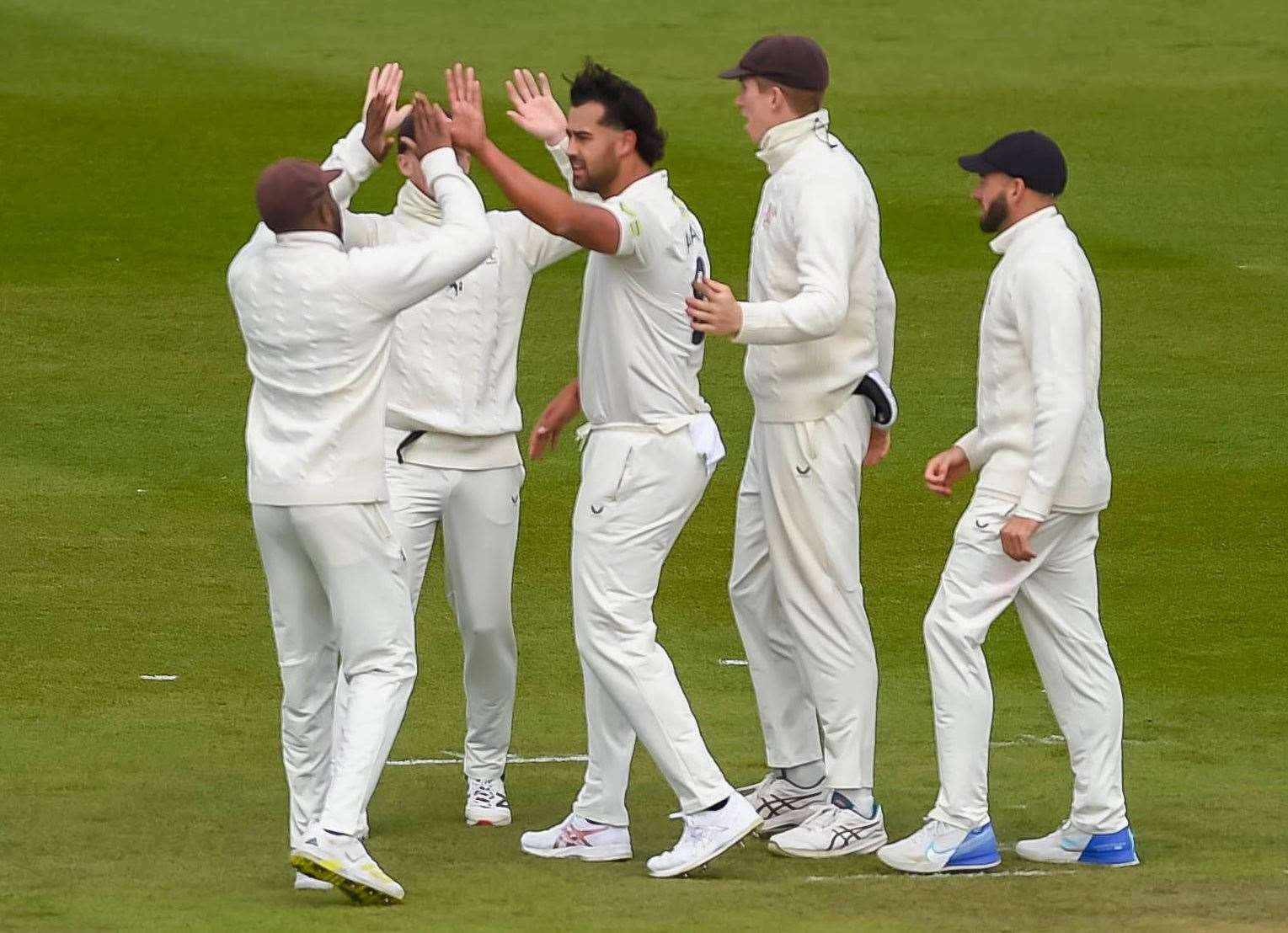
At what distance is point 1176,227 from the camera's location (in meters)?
19.5

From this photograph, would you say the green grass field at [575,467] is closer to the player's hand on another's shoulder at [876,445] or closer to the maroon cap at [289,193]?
the player's hand on another's shoulder at [876,445]

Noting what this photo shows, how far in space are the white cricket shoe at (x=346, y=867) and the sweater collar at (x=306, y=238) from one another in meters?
1.56

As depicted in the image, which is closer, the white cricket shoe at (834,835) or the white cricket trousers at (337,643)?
the white cricket trousers at (337,643)

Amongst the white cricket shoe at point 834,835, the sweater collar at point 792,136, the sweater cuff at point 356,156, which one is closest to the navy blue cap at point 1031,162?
the sweater collar at point 792,136

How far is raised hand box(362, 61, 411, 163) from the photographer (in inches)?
275

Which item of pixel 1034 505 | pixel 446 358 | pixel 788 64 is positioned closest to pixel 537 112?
pixel 788 64

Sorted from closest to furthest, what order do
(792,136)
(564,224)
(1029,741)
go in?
1. (564,224)
2. (792,136)
3. (1029,741)

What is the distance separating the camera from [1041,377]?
6.62 metres

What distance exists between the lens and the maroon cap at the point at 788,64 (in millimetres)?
7133

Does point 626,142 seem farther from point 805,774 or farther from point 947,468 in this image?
point 805,774

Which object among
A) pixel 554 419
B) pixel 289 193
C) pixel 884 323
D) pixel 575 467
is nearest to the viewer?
pixel 289 193

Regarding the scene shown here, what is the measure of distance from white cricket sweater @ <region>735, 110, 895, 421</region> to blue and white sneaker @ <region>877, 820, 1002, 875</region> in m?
1.30

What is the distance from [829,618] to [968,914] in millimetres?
1234

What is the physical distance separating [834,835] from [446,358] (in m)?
1.92
